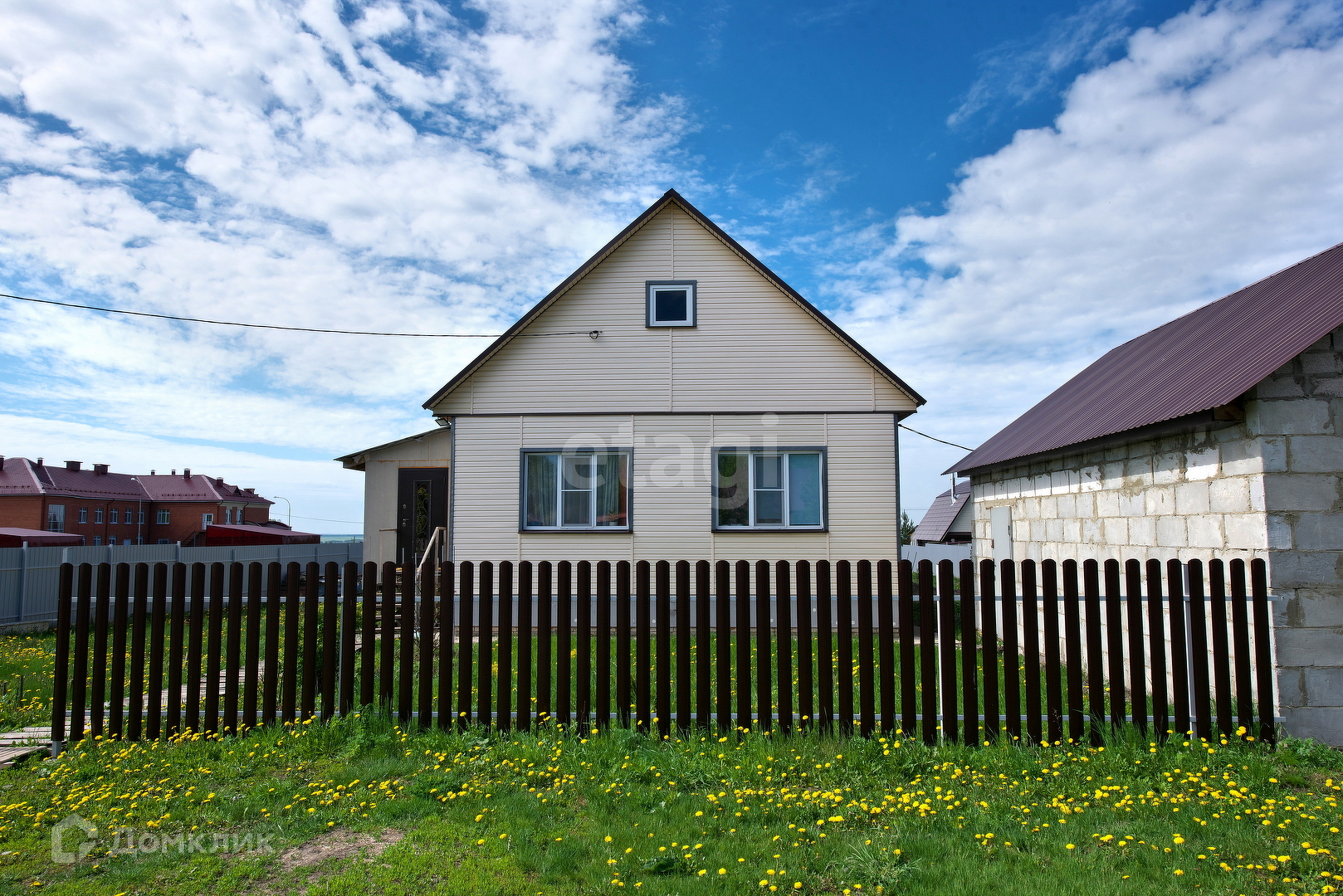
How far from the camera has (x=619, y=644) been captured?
514cm

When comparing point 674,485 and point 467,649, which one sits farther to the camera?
point 674,485

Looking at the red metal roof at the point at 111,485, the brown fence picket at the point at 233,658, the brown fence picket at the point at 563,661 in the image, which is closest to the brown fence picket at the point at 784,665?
the brown fence picket at the point at 563,661

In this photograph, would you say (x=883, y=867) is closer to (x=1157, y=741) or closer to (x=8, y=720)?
(x=1157, y=741)

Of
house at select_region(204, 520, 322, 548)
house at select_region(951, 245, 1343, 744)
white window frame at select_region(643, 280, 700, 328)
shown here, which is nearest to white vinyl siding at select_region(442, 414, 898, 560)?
white window frame at select_region(643, 280, 700, 328)

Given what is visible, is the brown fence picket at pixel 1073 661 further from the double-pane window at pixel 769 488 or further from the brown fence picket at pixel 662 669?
the double-pane window at pixel 769 488

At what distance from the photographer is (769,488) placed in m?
13.5

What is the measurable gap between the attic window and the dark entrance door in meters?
8.40

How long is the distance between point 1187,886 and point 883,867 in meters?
1.40

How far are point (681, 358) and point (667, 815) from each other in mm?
10126

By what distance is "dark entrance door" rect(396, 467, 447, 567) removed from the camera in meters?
19.3

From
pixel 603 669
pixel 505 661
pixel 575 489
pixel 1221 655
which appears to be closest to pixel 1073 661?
pixel 1221 655

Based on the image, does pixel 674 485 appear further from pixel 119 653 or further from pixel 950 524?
pixel 950 524

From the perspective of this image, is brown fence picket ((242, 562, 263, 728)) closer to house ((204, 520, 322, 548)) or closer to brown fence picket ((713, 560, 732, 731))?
brown fence picket ((713, 560, 732, 731))

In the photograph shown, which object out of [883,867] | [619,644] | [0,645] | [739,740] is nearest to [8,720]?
[619,644]
